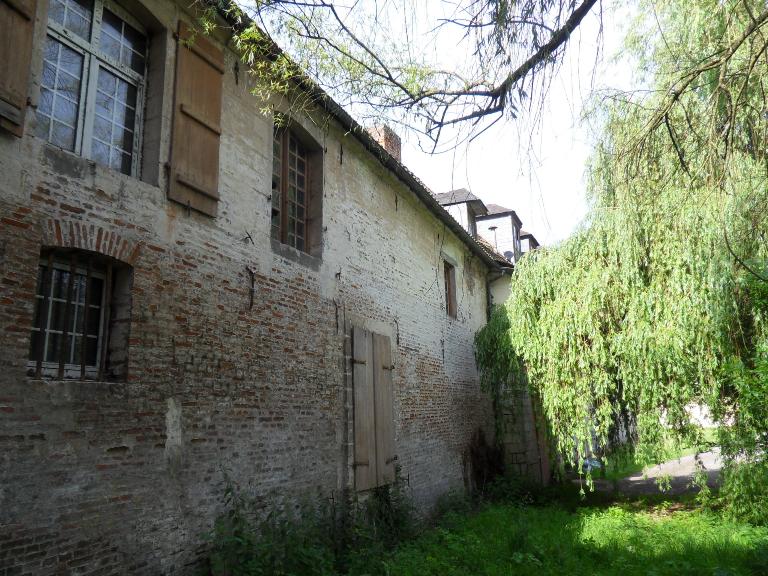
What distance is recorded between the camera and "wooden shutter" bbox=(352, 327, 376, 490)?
24.2ft

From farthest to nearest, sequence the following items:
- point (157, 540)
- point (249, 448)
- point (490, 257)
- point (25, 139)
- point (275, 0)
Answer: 1. point (490, 257)
2. point (249, 448)
3. point (157, 540)
4. point (25, 139)
5. point (275, 0)

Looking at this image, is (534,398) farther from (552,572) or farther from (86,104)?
(86,104)

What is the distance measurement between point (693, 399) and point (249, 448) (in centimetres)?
670

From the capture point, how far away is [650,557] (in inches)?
273

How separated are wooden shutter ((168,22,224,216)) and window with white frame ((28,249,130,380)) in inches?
37.6

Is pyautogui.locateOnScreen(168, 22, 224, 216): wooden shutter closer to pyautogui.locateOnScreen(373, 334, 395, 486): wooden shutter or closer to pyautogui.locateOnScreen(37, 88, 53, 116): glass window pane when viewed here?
pyautogui.locateOnScreen(37, 88, 53, 116): glass window pane

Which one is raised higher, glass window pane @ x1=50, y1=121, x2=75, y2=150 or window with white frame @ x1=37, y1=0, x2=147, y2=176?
window with white frame @ x1=37, y1=0, x2=147, y2=176

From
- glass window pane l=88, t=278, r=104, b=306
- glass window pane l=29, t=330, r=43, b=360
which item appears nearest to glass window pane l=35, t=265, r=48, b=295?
glass window pane l=29, t=330, r=43, b=360

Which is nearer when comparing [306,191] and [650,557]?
[650,557]

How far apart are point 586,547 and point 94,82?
7.63m

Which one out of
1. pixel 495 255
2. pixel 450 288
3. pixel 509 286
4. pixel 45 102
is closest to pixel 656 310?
pixel 450 288

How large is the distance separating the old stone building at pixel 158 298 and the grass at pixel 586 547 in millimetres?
1320

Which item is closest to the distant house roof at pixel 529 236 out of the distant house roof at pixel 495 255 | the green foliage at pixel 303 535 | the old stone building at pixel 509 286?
the old stone building at pixel 509 286

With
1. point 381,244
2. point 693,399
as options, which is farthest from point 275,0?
point 693,399
